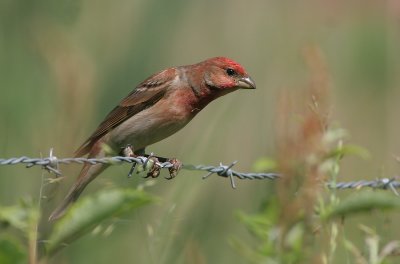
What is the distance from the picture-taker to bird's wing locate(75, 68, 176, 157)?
5418 mm

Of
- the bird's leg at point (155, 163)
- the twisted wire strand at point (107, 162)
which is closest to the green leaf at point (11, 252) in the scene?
the twisted wire strand at point (107, 162)

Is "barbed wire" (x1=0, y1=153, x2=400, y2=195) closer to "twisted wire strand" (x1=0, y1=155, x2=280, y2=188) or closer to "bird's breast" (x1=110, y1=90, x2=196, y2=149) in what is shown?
"twisted wire strand" (x1=0, y1=155, x2=280, y2=188)

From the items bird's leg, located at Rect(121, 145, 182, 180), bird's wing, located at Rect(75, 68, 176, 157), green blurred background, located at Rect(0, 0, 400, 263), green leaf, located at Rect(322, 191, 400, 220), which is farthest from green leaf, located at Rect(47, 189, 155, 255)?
bird's wing, located at Rect(75, 68, 176, 157)

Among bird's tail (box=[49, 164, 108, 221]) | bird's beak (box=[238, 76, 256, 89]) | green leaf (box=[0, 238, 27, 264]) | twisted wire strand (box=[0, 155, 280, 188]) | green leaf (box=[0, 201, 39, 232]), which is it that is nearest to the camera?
green leaf (box=[0, 238, 27, 264])

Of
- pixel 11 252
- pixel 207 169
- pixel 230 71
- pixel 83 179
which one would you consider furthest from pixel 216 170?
pixel 11 252

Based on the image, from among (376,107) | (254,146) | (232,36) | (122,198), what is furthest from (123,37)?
(122,198)

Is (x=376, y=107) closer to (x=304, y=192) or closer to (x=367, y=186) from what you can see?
(x=367, y=186)

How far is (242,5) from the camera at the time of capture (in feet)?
24.2

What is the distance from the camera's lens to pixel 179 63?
694cm

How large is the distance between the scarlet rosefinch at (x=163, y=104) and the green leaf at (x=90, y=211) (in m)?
2.91

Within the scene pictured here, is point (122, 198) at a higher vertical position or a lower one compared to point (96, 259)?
higher

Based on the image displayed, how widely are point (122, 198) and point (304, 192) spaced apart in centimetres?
48

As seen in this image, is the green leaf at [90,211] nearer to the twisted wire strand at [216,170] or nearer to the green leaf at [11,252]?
the green leaf at [11,252]

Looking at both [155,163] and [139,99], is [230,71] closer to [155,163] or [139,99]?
[139,99]
